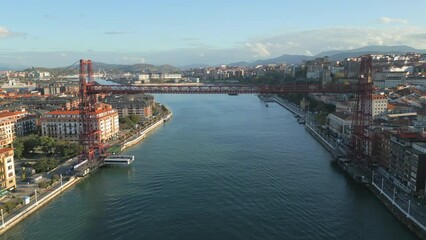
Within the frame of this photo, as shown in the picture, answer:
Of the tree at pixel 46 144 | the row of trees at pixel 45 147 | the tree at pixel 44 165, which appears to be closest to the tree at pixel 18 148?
the row of trees at pixel 45 147

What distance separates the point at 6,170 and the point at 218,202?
3.46 meters

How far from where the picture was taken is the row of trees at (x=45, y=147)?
8430 millimetres

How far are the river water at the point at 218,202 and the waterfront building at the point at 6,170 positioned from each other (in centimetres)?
87

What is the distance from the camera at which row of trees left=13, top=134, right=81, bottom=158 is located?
27.7 ft

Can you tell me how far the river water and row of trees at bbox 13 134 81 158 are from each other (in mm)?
1274

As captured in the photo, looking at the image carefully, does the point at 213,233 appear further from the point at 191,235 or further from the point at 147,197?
the point at 147,197

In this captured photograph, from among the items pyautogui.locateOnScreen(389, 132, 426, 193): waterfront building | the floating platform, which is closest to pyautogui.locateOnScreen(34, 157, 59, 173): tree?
the floating platform

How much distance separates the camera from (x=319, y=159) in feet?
27.6

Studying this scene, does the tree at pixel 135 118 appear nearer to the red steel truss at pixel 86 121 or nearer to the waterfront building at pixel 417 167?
the red steel truss at pixel 86 121

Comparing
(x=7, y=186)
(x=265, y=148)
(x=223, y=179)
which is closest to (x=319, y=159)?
(x=265, y=148)

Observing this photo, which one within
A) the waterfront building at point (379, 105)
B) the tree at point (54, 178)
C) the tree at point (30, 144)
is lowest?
the tree at point (54, 178)

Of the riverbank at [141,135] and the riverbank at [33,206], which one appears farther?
the riverbank at [141,135]

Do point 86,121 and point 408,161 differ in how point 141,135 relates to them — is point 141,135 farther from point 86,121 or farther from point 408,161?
point 408,161

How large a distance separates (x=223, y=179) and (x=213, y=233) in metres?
2.12
